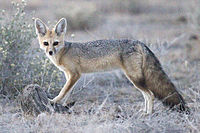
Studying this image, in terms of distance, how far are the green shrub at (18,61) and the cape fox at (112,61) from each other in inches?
19.2

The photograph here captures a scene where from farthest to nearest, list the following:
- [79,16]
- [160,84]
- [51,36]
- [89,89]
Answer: [79,16], [89,89], [51,36], [160,84]

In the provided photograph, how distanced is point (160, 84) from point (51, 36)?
5.88ft

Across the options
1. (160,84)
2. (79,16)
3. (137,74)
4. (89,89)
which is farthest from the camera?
(79,16)

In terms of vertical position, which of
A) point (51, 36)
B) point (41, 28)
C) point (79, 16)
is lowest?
point (79, 16)

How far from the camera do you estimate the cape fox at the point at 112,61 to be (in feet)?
17.9

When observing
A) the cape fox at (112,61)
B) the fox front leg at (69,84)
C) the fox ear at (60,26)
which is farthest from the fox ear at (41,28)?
the fox front leg at (69,84)

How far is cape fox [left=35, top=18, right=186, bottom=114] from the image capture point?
17.9 feet

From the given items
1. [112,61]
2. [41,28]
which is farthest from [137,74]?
[41,28]

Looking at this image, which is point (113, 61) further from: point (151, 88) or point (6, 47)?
point (6, 47)

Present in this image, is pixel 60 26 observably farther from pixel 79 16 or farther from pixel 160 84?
pixel 79 16

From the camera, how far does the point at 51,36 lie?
A: 5.70 metres

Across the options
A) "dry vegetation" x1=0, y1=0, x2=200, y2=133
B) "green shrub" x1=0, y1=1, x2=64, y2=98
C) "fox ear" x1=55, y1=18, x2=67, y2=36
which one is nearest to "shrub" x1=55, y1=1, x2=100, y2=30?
"dry vegetation" x1=0, y1=0, x2=200, y2=133

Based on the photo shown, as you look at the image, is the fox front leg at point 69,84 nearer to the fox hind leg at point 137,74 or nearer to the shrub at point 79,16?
the fox hind leg at point 137,74

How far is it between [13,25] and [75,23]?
7400mm
